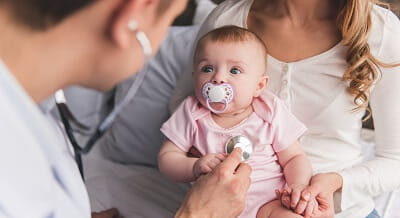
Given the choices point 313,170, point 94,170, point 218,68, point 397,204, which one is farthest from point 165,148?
point 397,204

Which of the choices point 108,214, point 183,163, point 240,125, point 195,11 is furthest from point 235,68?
point 195,11

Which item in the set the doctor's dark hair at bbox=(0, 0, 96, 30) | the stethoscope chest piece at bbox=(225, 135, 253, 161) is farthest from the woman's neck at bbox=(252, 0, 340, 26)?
the doctor's dark hair at bbox=(0, 0, 96, 30)

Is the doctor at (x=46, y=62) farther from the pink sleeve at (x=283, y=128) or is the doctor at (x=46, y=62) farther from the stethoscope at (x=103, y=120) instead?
the pink sleeve at (x=283, y=128)

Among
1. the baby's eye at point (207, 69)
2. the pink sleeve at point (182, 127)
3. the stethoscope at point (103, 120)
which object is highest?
the stethoscope at point (103, 120)

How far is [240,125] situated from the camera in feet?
3.96

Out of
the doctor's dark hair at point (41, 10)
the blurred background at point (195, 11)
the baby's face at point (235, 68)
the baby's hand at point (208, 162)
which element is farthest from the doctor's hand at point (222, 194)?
the blurred background at point (195, 11)

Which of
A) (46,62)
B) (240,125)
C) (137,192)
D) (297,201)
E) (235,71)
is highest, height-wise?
(46,62)

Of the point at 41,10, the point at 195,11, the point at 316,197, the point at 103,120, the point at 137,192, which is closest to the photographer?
the point at 41,10

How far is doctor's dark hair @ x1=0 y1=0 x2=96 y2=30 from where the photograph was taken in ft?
2.18

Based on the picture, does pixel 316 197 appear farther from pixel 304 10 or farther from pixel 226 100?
pixel 304 10

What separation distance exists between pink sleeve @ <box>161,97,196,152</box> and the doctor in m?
0.45

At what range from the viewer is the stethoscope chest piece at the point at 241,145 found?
3.89ft

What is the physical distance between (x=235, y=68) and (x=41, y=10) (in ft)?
1.90

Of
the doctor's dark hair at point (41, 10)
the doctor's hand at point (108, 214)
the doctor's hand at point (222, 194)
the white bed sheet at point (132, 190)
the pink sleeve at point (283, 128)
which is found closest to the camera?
the doctor's dark hair at point (41, 10)
